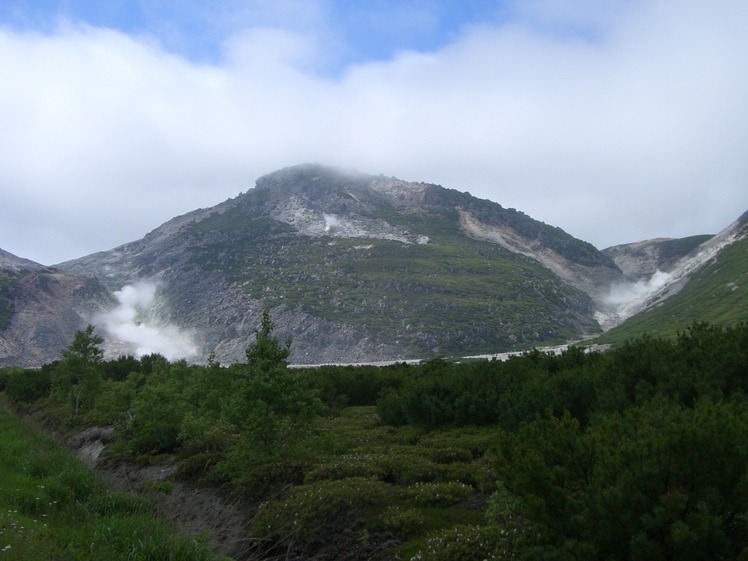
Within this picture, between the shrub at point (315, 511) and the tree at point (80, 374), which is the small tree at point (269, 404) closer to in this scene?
the shrub at point (315, 511)

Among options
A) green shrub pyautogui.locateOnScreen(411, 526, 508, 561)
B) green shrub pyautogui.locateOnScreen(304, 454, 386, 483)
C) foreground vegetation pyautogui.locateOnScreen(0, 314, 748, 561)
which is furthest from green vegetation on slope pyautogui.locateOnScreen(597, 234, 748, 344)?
green shrub pyautogui.locateOnScreen(411, 526, 508, 561)

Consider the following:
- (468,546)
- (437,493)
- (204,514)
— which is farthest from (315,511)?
(468,546)

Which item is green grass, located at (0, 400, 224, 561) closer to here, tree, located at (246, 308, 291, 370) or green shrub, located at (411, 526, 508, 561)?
green shrub, located at (411, 526, 508, 561)

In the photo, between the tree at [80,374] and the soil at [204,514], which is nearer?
the soil at [204,514]

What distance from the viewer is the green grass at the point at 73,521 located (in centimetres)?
886

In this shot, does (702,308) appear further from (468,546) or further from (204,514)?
(204,514)

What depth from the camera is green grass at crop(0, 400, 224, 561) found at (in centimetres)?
886

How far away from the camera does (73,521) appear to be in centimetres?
1062

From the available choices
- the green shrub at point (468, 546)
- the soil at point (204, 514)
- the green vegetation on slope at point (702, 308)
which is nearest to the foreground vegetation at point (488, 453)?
the green shrub at point (468, 546)

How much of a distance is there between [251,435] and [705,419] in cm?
1665

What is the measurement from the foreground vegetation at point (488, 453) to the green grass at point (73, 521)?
2419mm

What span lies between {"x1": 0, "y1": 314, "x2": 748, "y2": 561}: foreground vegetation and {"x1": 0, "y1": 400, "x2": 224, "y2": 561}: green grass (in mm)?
2419

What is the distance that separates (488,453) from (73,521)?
47.2 ft

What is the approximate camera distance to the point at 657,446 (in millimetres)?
8734
